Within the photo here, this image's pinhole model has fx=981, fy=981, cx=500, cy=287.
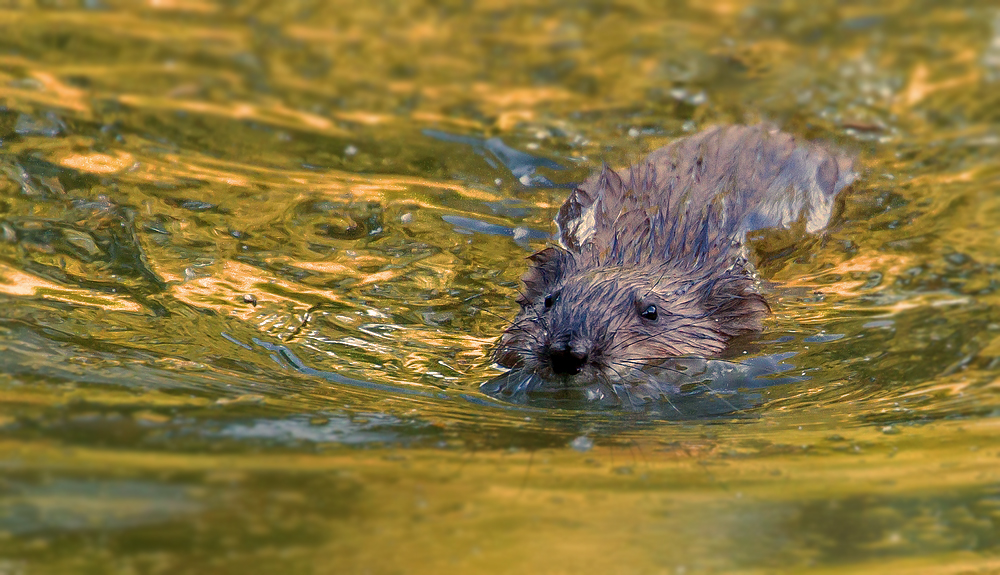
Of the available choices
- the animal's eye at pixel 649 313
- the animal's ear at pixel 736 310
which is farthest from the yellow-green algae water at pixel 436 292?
the animal's eye at pixel 649 313

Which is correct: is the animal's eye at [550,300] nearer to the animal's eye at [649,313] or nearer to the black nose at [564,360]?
the animal's eye at [649,313]

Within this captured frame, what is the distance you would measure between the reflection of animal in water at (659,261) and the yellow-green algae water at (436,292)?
206 millimetres

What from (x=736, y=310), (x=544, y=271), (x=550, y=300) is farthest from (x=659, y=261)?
(x=550, y=300)

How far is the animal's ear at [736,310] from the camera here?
491 centimetres

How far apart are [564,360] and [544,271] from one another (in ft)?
3.82

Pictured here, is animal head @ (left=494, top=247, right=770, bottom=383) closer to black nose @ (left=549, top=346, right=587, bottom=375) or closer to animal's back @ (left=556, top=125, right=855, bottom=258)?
black nose @ (left=549, top=346, right=587, bottom=375)

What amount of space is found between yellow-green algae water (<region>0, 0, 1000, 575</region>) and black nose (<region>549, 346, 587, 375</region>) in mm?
322

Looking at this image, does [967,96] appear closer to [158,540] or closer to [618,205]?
[618,205]

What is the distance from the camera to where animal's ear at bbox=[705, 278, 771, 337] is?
491 centimetres

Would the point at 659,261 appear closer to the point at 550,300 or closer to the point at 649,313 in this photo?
the point at 649,313

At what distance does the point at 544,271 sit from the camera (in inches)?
200

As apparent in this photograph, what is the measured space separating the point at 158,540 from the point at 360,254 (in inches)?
126

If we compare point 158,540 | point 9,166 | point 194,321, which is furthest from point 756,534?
point 9,166

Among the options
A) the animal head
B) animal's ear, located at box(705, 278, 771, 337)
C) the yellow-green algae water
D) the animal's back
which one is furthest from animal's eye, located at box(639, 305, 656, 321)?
the animal's back
